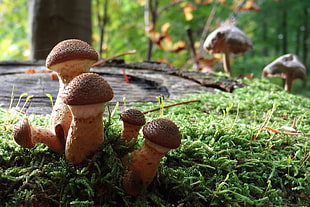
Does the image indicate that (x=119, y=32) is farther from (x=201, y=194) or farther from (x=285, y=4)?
(x=285, y=4)

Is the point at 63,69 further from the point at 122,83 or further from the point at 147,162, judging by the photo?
the point at 122,83

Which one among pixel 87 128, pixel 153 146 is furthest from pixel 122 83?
pixel 153 146

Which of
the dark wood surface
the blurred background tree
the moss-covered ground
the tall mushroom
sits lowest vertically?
the moss-covered ground

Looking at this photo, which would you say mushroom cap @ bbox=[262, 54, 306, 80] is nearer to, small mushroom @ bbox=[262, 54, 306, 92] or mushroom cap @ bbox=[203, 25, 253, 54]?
small mushroom @ bbox=[262, 54, 306, 92]

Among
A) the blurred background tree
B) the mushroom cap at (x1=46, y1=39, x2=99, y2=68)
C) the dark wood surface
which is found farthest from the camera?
the blurred background tree

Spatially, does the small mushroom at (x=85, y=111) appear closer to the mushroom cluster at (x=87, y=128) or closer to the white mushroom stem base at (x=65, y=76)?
the mushroom cluster at (x=87, y=128)

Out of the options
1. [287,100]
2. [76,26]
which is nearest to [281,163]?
[287,100]

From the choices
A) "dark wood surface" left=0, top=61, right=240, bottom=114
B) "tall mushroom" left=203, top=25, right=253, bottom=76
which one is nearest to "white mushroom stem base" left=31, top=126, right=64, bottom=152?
"dark wood surface" left=0, top=61, right=240, bottom=114

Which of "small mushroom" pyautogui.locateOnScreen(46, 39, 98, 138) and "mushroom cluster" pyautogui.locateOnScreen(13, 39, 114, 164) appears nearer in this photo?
"mushroom cluster" pyautogui.locateOnScreen(13, 39, 114, 164)
